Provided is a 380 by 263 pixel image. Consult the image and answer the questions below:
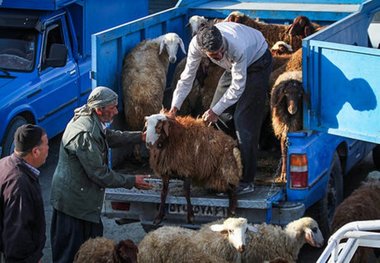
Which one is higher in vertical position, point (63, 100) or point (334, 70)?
point (334, 70)

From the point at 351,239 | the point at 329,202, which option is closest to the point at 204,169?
the point at 329,202

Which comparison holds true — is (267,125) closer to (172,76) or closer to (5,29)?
(172,76)

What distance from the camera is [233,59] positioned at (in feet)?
27.1

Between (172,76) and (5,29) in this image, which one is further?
(5,29)

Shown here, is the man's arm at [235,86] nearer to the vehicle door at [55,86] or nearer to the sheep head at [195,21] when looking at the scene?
the sheep head at [195,21]

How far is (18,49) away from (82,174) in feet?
14.7

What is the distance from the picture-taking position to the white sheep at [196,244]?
733 cm

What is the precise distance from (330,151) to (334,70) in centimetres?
113

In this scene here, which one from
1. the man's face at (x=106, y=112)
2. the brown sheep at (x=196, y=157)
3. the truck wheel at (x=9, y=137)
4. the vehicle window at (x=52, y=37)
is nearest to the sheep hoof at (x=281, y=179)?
the brown sheep at (x=196, y=157)

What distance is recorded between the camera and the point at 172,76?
10.5 m

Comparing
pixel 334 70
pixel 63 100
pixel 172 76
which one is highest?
pixel 334 70

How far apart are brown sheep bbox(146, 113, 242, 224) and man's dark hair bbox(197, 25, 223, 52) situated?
779 mm

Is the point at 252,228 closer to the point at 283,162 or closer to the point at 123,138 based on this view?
the point at 283,162

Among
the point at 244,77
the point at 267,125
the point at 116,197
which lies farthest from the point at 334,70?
the point at 116,197
